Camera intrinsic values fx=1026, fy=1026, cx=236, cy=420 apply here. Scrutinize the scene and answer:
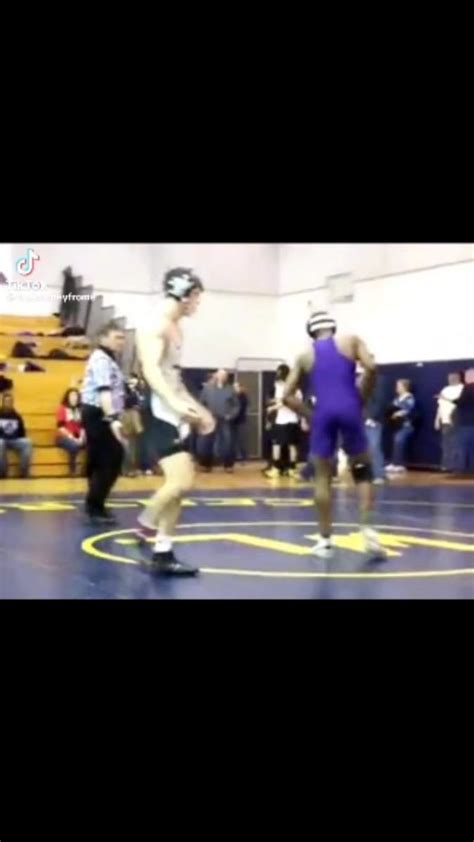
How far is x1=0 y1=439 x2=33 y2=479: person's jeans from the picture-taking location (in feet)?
46.3

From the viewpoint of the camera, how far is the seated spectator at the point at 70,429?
14.7m

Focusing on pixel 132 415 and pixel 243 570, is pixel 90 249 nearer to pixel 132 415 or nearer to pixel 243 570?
pixel 132 415

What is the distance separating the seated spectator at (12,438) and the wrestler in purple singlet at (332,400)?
8526mm

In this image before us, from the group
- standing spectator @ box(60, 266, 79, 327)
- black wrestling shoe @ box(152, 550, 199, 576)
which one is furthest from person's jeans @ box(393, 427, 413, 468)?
black wrestling shoe @ box(152, 550, 199, 576)

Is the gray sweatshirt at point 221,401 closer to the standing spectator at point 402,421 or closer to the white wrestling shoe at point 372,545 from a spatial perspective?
the standing spectator at point 402,421

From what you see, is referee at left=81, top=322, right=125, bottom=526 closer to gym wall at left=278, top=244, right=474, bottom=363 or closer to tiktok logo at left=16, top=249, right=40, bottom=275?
gym wall at left=278, top=244, right=474, bottom=363

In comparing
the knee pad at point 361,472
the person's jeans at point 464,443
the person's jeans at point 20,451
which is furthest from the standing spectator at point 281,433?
the knee pad at point 361,472

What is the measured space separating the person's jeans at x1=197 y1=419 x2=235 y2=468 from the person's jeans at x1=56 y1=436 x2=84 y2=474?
2.63 metres

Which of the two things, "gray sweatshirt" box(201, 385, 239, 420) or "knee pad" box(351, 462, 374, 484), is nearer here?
"knee pad" box(351, 462, 374, 484)

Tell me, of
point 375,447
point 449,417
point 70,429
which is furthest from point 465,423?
point 70,429

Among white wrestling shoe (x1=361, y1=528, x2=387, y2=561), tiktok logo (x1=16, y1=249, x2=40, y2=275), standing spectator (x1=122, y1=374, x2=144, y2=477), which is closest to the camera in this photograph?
white wrestling shoe (x1=361, y1=528, x2=387, y2=561)

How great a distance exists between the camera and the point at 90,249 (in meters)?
20.7
